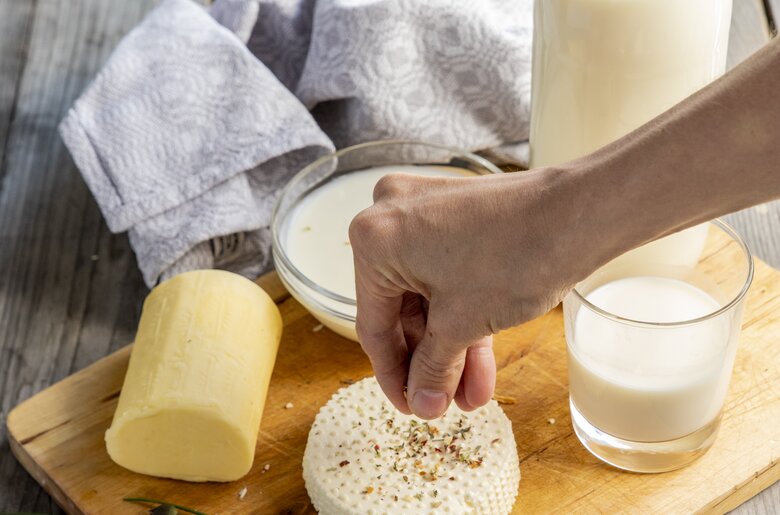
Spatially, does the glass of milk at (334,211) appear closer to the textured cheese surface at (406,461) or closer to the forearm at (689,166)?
the textured cheese surface at (406,461)

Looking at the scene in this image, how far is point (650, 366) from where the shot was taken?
1.12 metres

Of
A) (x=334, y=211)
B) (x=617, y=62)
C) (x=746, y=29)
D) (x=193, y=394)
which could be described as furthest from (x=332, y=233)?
(x=746, y=29)

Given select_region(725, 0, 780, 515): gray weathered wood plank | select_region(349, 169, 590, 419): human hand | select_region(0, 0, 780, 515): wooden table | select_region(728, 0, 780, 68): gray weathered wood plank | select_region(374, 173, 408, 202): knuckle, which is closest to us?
select_region(349, 169, 590, 419): human hand

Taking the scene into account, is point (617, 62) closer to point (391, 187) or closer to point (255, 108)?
point (391, 187)

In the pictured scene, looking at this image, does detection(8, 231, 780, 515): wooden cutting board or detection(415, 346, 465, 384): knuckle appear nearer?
detection(415, 346, 465, 384): knuckle

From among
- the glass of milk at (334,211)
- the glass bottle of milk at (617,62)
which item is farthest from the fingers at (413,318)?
the glass bottle of milk at (617,62)

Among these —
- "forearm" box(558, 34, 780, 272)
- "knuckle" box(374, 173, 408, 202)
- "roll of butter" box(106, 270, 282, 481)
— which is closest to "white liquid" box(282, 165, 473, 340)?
"roll of butter" box(106, 270, 282, 481)

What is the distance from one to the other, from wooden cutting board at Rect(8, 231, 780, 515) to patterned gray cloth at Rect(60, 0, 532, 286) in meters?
0.22

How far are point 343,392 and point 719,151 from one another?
66 centimetres

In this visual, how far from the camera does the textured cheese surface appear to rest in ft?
3.74

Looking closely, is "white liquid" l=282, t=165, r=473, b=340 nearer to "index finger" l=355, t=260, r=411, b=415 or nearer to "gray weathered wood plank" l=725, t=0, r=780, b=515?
"index finger" l=355, t=260, r=411, b=415

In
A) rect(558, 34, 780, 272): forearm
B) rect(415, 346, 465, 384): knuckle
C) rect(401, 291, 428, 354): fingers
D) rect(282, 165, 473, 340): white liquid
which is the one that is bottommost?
Result: rect(282, 165, 473, 340): white liquid

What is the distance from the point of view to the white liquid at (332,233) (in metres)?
1.40

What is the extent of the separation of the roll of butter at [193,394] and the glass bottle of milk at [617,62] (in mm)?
488
